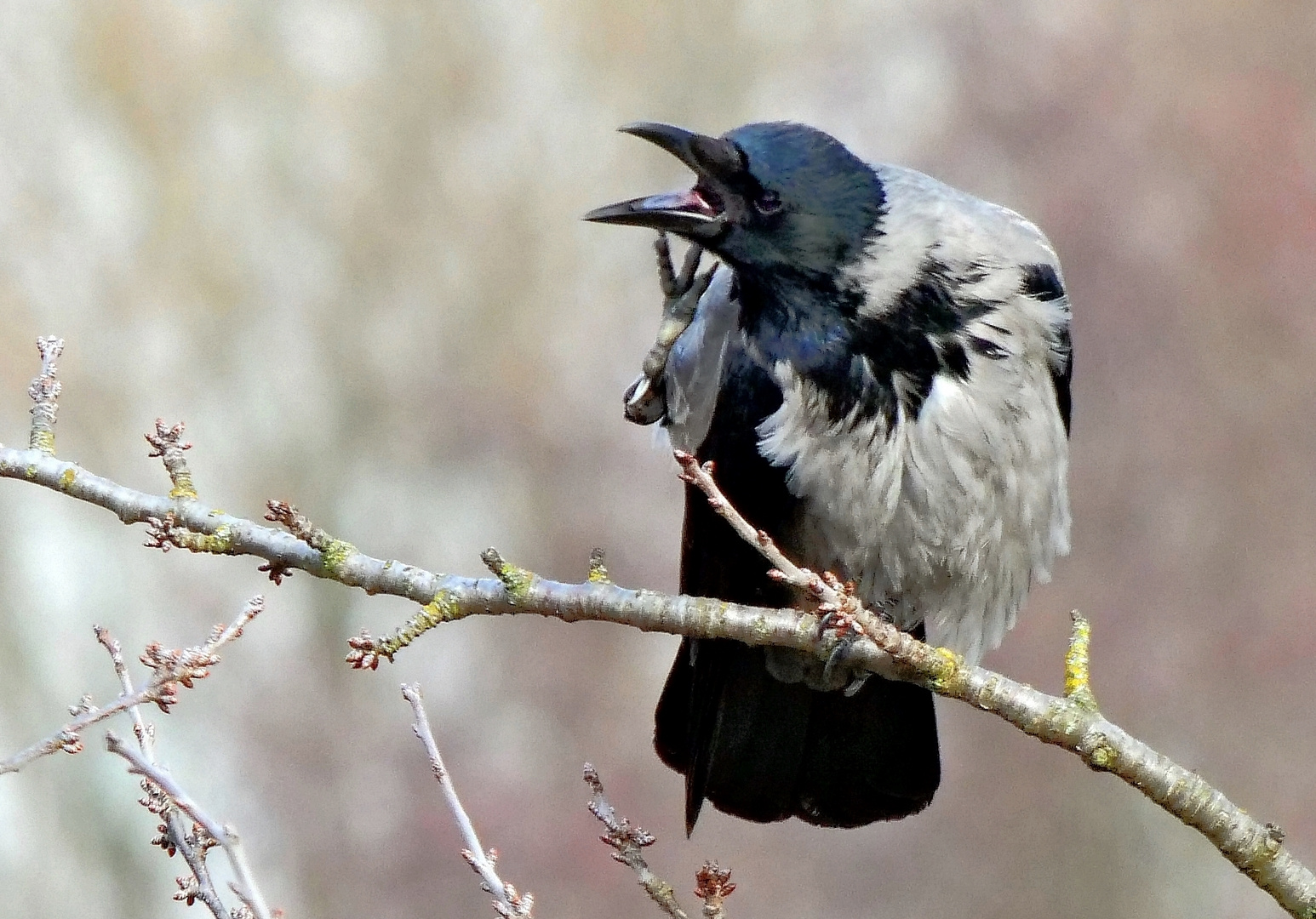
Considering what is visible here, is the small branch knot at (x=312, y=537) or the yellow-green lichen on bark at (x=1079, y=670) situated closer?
the small branch knot at (x=312, y=537)

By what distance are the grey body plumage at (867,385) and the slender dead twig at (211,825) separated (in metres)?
1.24

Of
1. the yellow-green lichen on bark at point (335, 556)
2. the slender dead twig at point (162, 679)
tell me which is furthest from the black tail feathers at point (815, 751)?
the slender dead twig at point (162, 679)

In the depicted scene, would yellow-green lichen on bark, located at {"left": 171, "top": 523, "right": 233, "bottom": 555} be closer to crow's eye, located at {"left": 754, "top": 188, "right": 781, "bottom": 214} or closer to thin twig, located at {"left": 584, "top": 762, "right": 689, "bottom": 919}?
thin twig, located at {"left": 584, "top": 762, "right": 689, "bottom": 919}

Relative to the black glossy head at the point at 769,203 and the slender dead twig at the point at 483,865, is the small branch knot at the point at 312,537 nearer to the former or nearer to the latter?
the slender dead twig at the point at 483,865

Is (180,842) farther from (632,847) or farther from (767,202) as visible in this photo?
(767,202)

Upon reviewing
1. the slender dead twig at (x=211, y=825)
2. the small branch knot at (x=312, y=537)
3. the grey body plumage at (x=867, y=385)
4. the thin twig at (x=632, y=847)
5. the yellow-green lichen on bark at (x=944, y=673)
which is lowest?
the slender dead twig at (x=211, y=825)

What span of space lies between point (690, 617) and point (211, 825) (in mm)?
784

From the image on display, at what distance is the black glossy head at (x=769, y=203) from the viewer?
2.63 metres

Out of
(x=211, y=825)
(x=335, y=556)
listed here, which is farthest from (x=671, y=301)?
(x=211, y=825)

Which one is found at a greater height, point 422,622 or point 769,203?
point 769,203

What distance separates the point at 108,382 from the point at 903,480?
518 cm

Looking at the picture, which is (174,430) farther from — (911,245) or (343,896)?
(343,896)

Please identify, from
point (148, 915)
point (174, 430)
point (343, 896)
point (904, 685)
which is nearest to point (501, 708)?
point (343, 896)

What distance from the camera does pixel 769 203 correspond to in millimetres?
2676
